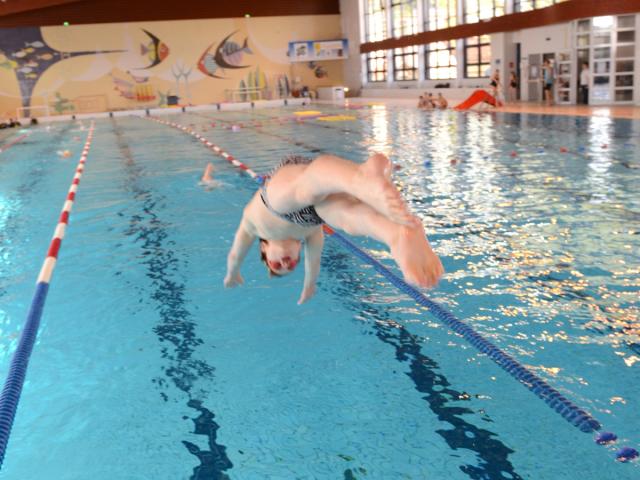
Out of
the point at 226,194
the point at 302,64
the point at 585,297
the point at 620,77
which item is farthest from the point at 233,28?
the point at 585,297

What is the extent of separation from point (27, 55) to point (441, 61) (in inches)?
697

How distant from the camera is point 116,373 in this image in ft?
10.6

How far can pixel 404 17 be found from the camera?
91.4 ft

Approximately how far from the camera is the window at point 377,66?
30625 mm

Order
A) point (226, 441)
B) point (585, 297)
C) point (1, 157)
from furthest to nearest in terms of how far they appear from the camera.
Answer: point (1, 157), point (585, 297), point (226, 441)

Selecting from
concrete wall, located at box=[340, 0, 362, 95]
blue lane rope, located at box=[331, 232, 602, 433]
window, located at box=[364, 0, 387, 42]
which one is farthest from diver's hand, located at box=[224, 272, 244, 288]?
concrete wall, located at box=[340, 0, 362, 95]

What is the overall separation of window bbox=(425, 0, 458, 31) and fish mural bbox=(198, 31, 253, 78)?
954 cm

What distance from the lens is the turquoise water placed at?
97.3 inches

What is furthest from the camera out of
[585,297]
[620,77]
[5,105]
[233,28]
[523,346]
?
[233,28]

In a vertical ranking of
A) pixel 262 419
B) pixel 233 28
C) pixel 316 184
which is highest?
pixel 233 28

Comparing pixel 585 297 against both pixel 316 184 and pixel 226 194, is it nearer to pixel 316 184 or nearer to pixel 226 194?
pixel 316 184

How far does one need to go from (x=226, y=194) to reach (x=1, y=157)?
7688 mm

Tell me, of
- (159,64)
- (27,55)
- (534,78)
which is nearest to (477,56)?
(534,78)

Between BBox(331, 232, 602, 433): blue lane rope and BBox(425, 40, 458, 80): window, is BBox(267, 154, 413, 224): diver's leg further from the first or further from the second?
BBox(425, 40, 458, 80): window
